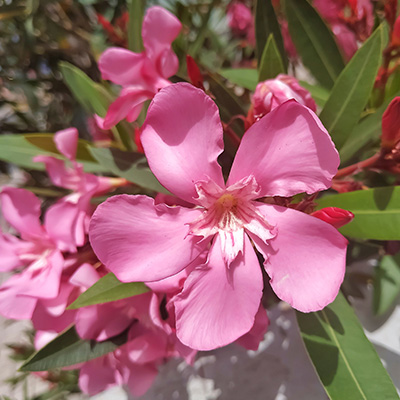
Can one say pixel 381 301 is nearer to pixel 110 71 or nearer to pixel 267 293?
pixel 267 293

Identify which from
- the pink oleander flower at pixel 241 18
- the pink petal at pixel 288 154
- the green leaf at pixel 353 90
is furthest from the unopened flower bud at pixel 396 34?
the pink oleander flower at pixel 241 18

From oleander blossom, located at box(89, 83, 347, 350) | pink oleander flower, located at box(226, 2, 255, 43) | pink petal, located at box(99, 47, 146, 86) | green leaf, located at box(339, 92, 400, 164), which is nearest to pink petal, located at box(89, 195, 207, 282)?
oleander blossom, located at box(89, 83, 347, 350)

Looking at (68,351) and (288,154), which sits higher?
(288,154)

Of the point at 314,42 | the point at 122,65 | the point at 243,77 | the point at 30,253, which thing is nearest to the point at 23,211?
the point at 30,253

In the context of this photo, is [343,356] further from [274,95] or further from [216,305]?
[274,95]

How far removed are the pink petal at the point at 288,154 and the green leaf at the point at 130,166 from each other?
192 millimetres

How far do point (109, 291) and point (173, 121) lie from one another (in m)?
0.25

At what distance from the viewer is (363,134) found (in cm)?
60

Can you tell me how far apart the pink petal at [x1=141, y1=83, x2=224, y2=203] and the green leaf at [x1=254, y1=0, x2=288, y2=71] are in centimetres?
36

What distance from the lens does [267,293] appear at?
62cm

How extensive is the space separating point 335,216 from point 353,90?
26 centimetres

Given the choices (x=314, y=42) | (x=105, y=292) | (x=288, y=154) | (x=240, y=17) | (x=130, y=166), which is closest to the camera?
(x=288, y=154)

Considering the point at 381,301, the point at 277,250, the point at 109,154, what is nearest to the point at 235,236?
the point at 277,250

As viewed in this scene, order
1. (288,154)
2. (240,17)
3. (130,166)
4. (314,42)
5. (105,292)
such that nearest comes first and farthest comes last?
(288,154) → (105,292) → (130,166) → (314,42) → (240,17)
